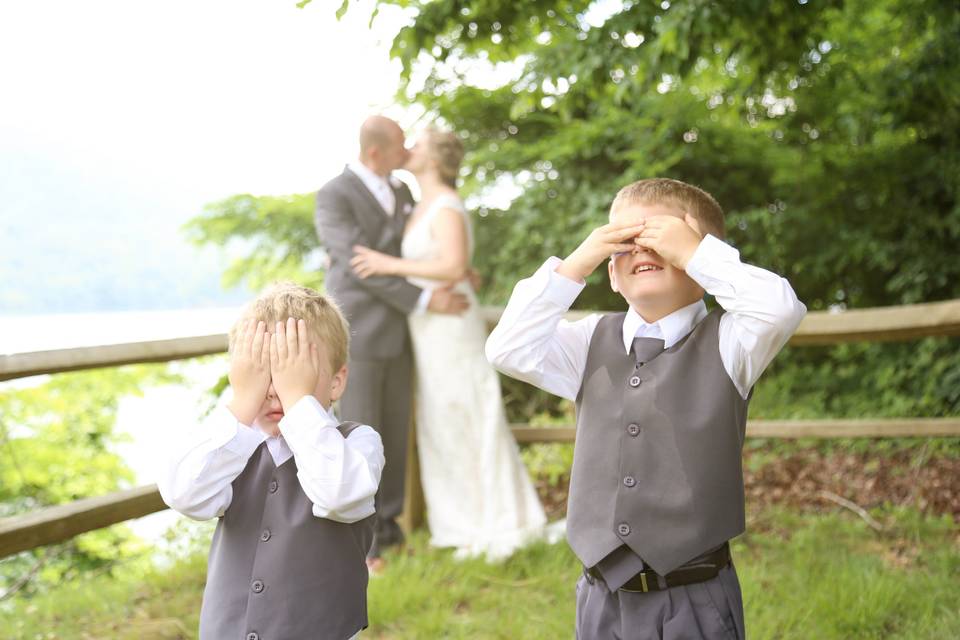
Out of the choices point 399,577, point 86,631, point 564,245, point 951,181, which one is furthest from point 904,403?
point 86,631

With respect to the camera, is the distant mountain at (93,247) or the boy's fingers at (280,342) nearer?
the boy's fingers at (280,342)

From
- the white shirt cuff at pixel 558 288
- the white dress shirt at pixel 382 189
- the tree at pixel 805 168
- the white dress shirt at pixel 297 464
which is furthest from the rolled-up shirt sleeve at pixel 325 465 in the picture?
the tree at pixel 805 168

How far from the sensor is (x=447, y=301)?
425cm

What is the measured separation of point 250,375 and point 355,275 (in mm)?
2279

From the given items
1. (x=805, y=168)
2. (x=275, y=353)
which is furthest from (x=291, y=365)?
(x=805, y=168)

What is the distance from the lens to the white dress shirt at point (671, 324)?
5.63 ft

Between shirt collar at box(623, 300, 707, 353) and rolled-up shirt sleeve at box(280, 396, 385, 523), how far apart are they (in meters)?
0.64

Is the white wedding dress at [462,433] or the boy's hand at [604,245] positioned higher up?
the boy's hand at [604,245]

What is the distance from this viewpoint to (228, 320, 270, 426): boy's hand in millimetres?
1838

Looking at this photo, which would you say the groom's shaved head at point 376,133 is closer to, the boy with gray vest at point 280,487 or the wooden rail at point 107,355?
the wooden rail at point 107,355

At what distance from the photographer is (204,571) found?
12.9 ft

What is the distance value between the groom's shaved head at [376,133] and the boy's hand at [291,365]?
Answer: 2.42 m

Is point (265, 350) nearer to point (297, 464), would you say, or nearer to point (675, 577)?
point (297, 464)

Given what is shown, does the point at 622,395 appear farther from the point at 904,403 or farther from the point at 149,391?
the point at 149,391
